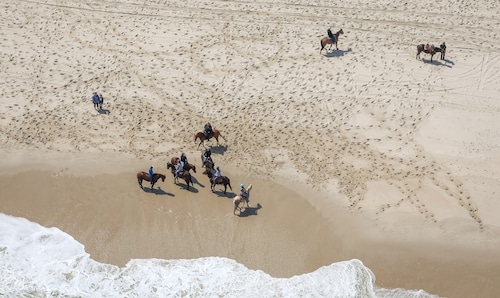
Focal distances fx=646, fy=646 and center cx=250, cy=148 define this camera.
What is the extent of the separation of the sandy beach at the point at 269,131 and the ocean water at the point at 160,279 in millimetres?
453

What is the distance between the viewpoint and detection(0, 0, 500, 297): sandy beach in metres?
23.0

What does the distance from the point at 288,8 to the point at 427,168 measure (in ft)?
42.5

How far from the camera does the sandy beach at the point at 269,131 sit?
22953mm

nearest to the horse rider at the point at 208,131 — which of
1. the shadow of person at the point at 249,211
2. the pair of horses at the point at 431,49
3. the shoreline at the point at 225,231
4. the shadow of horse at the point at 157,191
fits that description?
the shoreline at the point at 225,231

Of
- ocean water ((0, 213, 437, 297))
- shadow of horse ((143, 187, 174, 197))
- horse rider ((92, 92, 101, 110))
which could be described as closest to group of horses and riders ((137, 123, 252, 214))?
shadow of horse ((143, 187, 174, 197))

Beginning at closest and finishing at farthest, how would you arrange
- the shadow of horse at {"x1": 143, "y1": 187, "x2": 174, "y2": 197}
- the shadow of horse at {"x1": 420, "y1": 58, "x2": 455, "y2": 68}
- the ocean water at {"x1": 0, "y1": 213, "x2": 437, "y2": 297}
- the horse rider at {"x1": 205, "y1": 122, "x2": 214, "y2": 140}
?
the ocean water at {"x1": 0, "y1": 213, "x2": 437, "y2": 297}, the shadow of horse at {"x1": 143, "y1": 187, "x2": 174, "y2": 197}, the horse rider at {"x1": 205, "y1": 122, "x2": 214, "y2": 140}, the shadow of horse at {"x1": 420, "y1": 58, "x2": 455, "y2": 68}

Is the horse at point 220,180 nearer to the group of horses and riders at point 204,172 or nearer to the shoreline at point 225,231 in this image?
the group of horses and riders at point 204,172

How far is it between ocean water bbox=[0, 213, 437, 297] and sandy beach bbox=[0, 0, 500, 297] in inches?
17.8

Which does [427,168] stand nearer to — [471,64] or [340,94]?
[340,94]

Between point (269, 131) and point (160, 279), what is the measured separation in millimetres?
8456

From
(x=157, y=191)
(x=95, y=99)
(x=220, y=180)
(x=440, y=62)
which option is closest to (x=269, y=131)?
(x=220, y=180)

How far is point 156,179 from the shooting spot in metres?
24.5

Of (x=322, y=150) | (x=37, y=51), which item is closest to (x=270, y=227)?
(x=322, y=150)

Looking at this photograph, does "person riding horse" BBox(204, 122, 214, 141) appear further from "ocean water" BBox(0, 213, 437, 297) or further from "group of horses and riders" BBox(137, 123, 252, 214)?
"ocean water" BBox(0, 213, 437, 297)
